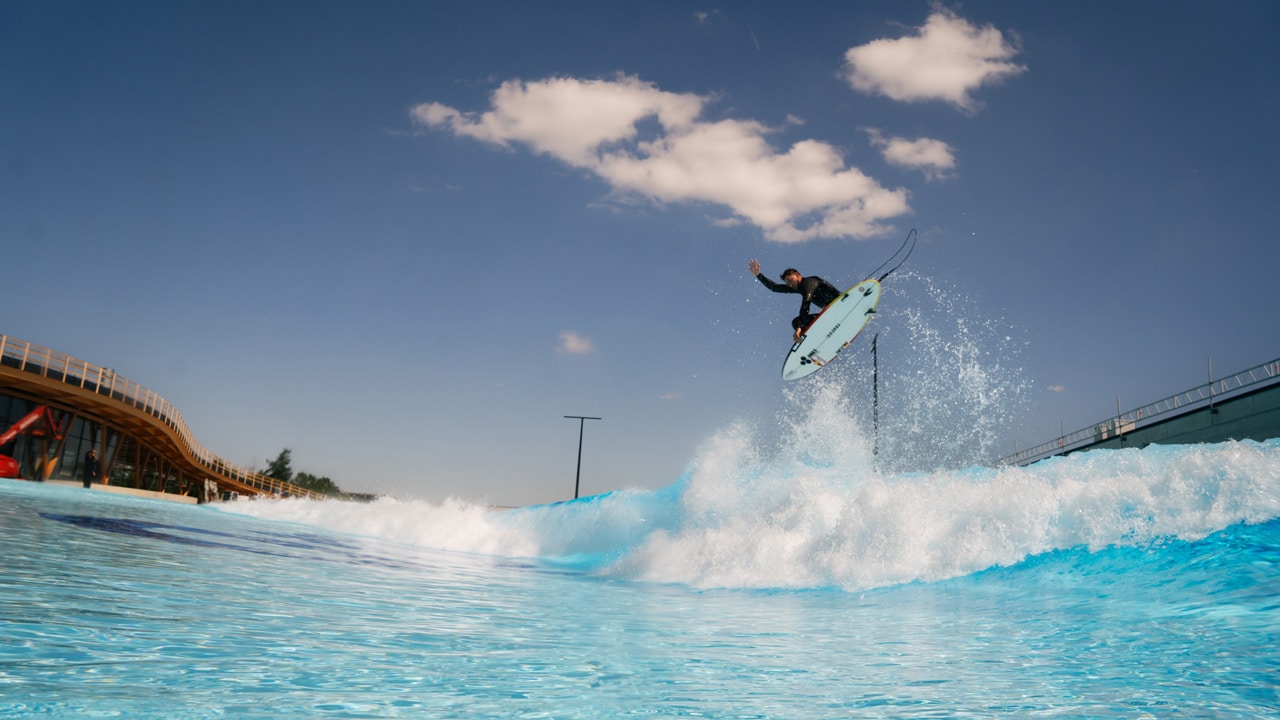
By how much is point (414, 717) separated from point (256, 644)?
139 cm

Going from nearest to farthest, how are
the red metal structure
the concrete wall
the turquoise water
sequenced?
1. the turquoise water
2. the concrete wall
3. the red metal structure

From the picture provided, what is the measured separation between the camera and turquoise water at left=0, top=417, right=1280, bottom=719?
2.92 m

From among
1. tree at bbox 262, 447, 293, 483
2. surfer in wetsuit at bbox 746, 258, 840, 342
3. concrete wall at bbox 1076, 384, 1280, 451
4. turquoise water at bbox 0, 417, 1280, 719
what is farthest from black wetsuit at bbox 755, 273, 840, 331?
tree at bbox 262, 447, 293, 483

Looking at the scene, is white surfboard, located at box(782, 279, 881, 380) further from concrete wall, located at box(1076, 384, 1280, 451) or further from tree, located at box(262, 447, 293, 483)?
tree, located at box(262, 447, 293, 483)

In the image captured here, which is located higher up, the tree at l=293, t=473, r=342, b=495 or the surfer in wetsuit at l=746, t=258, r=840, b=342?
the surfer in wetsuit at l=746, t=258, r=840, b=342

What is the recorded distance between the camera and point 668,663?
3854 millimetres

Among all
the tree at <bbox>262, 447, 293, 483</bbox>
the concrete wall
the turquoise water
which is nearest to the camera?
the turquoise water

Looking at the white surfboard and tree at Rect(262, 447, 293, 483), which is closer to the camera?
the white surfboard

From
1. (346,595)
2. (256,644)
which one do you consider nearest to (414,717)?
(256,644)

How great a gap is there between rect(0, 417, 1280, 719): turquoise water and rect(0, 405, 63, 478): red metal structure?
2633cm

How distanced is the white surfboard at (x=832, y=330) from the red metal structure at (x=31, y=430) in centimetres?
3269

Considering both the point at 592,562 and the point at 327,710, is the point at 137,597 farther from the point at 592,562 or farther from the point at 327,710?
the point at 592,562

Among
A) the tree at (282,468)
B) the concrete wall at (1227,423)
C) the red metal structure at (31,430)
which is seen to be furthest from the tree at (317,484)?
the concrete wall at (1227,423)

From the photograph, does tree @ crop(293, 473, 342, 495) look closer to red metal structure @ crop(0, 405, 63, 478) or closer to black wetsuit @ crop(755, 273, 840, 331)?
red metal structure @ crop(0, 405, 63, 478)
